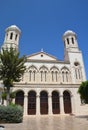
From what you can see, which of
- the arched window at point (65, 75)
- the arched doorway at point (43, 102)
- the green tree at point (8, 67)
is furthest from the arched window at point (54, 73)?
the green tree at point (8, 67)

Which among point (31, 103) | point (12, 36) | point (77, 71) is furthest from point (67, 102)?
point (12, 36)

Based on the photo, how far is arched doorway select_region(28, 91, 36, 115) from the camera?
28341 millimetres

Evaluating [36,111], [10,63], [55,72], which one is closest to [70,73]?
[55,72]

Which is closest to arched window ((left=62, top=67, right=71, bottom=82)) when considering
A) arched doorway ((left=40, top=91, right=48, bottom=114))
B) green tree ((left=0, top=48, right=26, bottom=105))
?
arched doorway ((left=40, top=91, right=48, bottom=114))

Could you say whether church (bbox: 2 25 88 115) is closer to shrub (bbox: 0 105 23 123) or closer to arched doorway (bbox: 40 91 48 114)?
arched doorway (bbox: 40 91 48 114)

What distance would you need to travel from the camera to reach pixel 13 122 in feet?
43.4

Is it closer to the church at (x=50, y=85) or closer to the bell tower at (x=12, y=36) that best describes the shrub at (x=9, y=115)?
Answer: the church at (x=50, y=85)

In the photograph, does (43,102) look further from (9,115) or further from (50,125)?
(50,125)

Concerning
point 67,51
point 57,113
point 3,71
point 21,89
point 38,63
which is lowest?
point 57,113

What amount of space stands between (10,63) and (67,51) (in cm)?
2244

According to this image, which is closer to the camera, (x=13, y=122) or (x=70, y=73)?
(x=13, y=122)

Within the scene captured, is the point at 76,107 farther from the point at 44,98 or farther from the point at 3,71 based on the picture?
the point at 3,71

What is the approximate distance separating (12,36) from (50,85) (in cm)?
1772

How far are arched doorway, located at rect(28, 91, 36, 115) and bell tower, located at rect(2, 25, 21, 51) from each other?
13.9m
